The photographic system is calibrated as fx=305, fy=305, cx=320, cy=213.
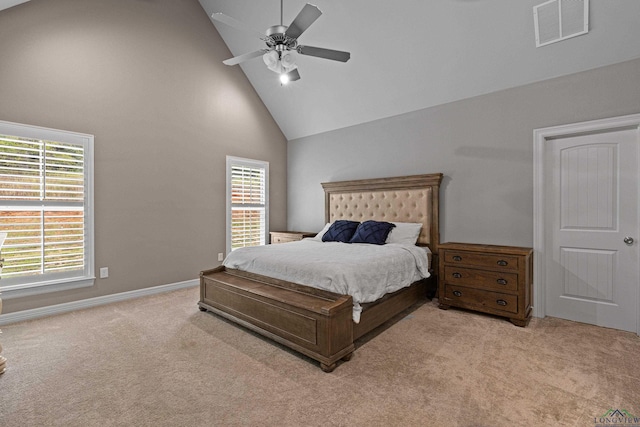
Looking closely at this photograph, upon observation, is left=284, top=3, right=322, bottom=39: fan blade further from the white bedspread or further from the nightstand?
the nightstand

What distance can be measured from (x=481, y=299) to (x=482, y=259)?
1.45 feet

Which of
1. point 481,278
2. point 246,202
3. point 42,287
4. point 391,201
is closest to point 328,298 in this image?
point 481,278

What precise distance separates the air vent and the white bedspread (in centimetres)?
255

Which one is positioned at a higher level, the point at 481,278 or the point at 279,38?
the point at 279,38

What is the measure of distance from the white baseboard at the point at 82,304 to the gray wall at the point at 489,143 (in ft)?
11.0

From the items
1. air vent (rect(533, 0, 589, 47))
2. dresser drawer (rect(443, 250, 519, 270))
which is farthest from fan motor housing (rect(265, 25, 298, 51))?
dresser drawer (rect(443, 250, 519, 270))

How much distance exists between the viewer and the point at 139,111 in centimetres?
405

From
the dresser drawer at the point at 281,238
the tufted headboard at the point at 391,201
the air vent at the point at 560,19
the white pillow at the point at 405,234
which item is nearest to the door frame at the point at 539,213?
the air vent at the point at 560,19

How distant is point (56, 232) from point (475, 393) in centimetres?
431

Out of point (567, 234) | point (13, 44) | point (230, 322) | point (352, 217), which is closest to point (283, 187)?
point (352, 217)

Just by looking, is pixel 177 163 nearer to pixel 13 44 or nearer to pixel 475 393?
pixel 13 44

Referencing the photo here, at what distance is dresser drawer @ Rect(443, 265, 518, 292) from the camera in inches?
124

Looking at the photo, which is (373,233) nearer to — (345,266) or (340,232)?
(340,232)

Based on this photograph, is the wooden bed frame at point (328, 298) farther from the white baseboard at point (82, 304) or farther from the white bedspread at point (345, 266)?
the white baseboard at point (82, 304)
